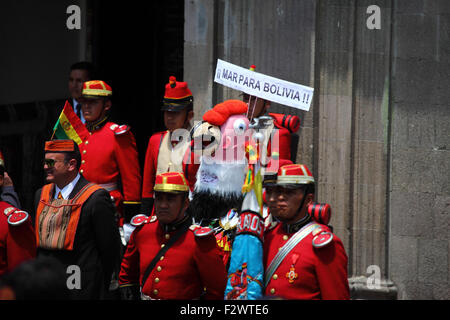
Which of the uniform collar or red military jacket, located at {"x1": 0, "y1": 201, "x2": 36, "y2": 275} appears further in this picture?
red military jacket, located at {"x1": 0, "y1": 201, "x2": 36, "y2": 275}

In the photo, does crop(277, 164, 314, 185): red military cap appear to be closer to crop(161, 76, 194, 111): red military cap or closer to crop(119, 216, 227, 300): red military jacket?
crop(119, 216, 227, 300): red military jacket

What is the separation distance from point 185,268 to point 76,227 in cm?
112

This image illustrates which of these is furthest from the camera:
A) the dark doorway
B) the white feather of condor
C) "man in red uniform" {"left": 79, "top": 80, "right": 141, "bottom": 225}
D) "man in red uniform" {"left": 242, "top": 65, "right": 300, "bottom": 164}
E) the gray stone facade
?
the dark doorway

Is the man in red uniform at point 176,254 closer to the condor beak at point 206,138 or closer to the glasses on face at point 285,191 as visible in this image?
the glasses on face at point 285,191

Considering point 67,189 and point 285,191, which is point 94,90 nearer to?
point 67,189

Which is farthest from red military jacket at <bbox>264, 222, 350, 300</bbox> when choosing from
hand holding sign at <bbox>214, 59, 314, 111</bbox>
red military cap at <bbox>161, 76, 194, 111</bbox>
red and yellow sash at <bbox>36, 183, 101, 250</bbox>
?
red military cap at <bbox>161, 76, 194, 111</bbox>

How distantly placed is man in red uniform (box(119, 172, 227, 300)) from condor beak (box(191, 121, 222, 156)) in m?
1.04

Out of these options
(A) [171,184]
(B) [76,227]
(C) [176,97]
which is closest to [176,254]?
(A) [171,184]

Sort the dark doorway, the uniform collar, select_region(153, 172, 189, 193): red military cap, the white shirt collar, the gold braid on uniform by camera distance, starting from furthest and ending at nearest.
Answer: the dark doorway, the gold braid on uniform, the white shirt collar, select_region(153, 172, 189, 193): red military cap, the uniform collar

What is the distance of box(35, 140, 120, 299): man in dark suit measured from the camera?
7.29 m

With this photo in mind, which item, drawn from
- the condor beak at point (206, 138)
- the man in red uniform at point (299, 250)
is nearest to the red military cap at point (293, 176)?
the man in red uniform at point (299, 250)

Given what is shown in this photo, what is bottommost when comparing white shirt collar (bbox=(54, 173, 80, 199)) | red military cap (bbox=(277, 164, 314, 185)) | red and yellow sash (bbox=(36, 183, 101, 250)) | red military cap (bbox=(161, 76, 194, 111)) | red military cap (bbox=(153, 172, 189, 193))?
A: red and yellow sash (bbox=(36, 183, 101, 250))

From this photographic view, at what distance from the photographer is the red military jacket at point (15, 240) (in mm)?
6793
